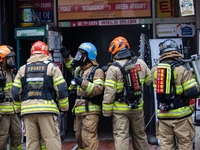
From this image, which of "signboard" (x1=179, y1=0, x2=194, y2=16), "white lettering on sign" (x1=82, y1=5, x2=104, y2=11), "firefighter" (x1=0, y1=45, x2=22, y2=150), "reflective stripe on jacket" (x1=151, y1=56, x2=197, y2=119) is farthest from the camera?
"white lettering on sign" (x1=82, y1=5, x2=104, y2=11)

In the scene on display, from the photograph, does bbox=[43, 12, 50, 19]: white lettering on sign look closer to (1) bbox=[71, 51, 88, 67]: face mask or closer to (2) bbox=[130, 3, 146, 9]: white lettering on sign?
(2) bbox=[130, 3, 146, 9]: white lettering on sign

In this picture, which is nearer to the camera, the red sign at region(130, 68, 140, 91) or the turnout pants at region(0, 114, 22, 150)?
the red sign at region(130, 68, 140, 91)

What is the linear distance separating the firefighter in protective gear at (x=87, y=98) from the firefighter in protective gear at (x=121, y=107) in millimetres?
232

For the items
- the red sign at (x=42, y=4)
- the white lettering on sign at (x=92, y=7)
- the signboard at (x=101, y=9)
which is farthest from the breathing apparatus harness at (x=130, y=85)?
the red sign at (x=42, y=4)

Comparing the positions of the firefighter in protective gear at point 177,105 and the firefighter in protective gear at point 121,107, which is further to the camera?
the firefighter in protective gear at point 121,107

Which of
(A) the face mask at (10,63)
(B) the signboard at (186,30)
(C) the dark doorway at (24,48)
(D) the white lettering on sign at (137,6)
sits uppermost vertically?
(D) the white lettering on sign at (137,6)

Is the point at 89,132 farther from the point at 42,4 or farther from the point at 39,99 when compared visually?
the point at 42,4

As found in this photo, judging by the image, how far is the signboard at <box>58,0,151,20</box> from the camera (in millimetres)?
6262

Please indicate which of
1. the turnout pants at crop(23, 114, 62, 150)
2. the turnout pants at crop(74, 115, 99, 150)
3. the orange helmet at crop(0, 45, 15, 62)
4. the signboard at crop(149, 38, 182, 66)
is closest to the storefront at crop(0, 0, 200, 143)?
the signboard at crop(149, 38, 182, 66)

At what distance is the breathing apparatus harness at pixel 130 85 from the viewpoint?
14.7ft

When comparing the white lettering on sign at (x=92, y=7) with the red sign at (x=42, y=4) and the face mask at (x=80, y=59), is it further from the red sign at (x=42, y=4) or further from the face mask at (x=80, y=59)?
the face mask at (x=80, y=59)

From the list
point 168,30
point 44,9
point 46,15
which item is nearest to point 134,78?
point 168,30

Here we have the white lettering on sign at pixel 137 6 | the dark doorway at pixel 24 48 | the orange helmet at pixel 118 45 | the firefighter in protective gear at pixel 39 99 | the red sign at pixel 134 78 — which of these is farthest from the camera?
the dark doorway at pixel 24 48

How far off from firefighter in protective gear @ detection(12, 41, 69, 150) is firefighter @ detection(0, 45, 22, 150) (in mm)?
594
